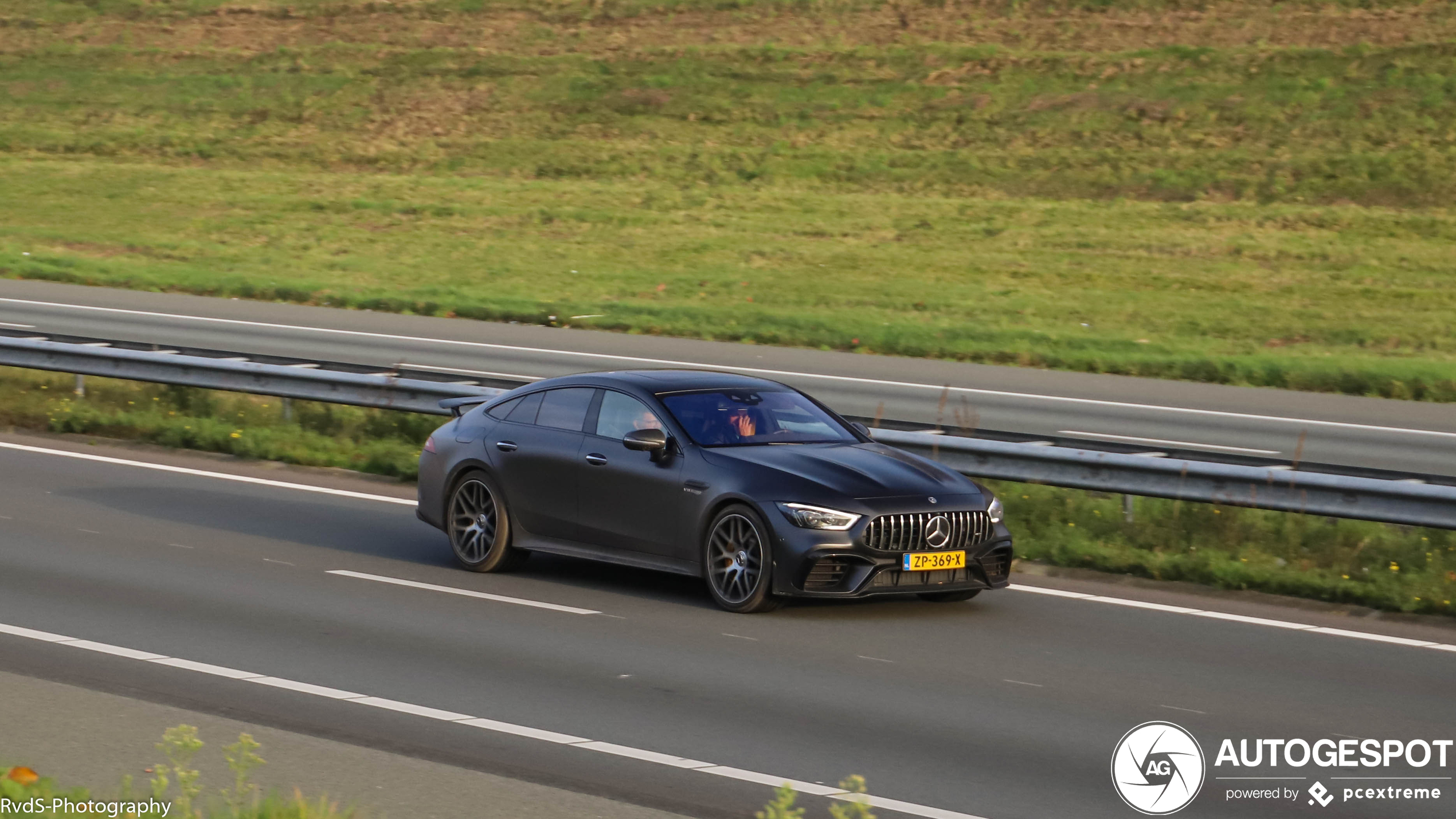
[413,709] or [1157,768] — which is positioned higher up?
[1157,768]

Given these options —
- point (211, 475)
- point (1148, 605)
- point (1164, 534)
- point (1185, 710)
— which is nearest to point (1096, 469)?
point (1164, 534)

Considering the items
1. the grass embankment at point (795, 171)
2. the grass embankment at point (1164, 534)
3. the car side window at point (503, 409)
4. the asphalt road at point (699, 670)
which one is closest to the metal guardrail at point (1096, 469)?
the grass embankment at point (1164, 534)

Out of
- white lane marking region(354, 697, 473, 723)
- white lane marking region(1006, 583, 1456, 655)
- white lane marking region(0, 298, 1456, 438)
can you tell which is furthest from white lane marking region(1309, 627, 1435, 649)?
white lane marking region(0, 298, 1456, 438)

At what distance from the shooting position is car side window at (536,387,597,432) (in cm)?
1187

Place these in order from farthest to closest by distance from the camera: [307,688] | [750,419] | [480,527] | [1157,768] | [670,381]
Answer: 1. [480,527]
2. [670,381]
3. [750,419]
4. [307,688]
5. [1157,768]

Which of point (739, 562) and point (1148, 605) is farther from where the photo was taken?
point (1148, 605)

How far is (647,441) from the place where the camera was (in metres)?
11.1

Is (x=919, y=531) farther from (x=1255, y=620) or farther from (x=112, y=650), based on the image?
(x=112, y=650)

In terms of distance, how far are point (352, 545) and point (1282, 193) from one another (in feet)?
104

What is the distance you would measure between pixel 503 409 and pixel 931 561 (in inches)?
138

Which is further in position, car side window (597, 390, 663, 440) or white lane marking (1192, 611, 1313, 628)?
car side window (597, 390, 663, 440)

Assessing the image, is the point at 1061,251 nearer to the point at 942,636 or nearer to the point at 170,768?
the point at 942,636

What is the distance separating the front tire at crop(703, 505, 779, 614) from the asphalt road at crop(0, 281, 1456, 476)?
6.36 metres

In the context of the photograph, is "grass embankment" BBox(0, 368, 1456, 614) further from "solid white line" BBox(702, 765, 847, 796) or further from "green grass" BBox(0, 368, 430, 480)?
"solid white line" BBox(702, 765, 847, 796)
